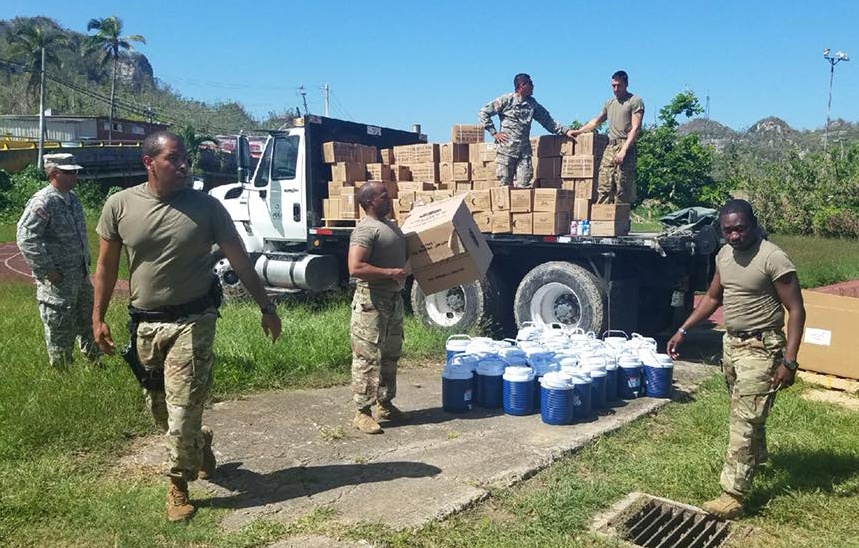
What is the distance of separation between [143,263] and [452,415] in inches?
113

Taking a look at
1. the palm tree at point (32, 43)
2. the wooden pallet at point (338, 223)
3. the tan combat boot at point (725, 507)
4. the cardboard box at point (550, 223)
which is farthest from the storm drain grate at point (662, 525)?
the palm tree at point (32, 43)

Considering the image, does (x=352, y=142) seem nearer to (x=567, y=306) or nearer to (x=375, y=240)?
(x=567, y=306)

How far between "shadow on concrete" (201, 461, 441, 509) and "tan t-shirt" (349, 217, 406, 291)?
1.27 m

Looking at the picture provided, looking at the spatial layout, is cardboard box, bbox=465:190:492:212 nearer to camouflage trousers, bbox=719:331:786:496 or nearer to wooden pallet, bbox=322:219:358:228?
wooden pallet, bbox=322:219:358:228

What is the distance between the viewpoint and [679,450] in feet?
15.9

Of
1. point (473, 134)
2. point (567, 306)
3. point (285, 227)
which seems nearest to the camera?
point (567, 306)

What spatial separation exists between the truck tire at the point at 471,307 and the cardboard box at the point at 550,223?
0.93 m

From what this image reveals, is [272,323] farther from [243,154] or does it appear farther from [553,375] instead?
[243,154]

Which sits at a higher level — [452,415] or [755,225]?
[755,225]

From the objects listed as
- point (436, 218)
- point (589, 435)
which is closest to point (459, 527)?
point (589, 435)

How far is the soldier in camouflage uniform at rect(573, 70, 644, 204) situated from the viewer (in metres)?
7.99

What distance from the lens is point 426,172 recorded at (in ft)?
30.0

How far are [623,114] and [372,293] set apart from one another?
4461mm

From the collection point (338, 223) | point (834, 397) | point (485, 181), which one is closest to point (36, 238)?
point (338, 223)
